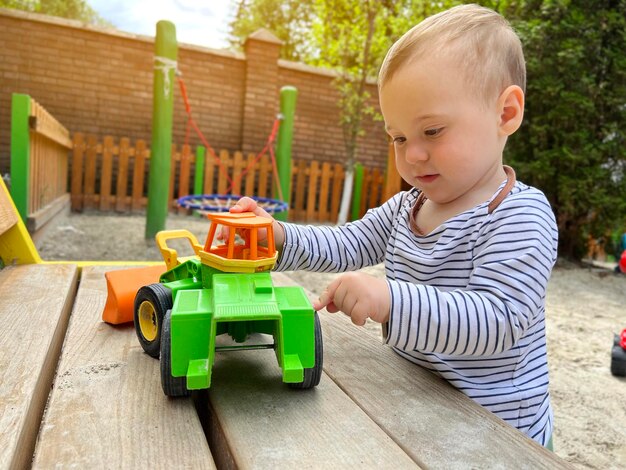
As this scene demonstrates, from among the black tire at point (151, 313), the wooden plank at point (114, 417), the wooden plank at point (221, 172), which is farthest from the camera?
the wooden plank at point (221, 172)

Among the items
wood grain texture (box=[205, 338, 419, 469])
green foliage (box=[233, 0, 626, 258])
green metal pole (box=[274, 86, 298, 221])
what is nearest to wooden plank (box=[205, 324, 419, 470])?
wood grain texture (box=[205, 338, 419, 469])

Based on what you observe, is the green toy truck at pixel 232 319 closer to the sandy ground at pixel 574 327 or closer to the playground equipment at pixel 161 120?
the sandy ground at pixel 574 327

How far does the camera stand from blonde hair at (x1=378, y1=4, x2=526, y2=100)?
40.6 inches

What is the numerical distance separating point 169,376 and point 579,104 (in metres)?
6.27

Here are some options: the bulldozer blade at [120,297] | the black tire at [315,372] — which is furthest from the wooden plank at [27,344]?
the black tire at [315,372]

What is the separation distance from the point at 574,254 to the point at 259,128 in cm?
608

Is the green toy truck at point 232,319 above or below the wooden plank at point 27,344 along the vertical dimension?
above

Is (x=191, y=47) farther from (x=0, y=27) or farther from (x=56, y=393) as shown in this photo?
(x=56, y=393)

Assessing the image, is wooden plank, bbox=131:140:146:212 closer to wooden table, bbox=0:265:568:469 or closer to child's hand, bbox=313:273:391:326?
wooden table, bbox=0:265:568:469

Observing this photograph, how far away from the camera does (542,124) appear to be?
6215mm

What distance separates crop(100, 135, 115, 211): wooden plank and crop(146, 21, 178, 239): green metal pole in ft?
11.4

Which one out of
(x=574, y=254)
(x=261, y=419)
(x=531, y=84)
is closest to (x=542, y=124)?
(x=531, y=84)

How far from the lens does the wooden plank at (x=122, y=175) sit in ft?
27.7

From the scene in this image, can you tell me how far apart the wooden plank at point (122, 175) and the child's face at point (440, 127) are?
26.4ft
